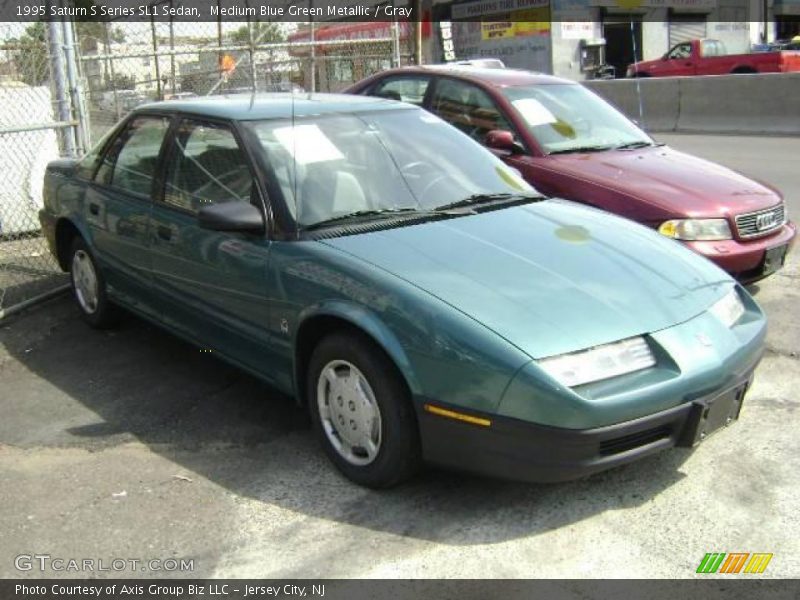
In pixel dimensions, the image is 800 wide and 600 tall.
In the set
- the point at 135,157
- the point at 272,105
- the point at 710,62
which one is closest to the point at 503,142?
the point at 272,105

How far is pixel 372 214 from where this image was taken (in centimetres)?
391

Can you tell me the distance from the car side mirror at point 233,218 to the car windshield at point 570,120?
9.66 ft

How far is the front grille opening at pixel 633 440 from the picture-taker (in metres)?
2.99

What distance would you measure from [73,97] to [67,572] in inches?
199

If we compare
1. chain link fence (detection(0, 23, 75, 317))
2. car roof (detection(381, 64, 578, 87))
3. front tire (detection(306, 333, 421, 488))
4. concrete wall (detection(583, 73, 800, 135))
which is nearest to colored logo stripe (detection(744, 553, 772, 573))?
front tire (detection(306, 333, 421, 488))

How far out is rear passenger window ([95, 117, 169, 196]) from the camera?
190 inches

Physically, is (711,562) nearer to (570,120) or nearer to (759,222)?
(759,222)

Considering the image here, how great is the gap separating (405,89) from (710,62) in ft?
64.1

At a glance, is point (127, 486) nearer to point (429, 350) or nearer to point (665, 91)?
point (429, 350)

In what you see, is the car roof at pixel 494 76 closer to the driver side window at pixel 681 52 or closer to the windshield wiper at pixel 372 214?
the windshield wiper at pixel 372 214

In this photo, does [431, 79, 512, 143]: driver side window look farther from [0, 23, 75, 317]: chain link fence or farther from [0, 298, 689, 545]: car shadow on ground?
[0, 23, 75, 317]: chain link fence

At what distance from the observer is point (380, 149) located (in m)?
4.29
